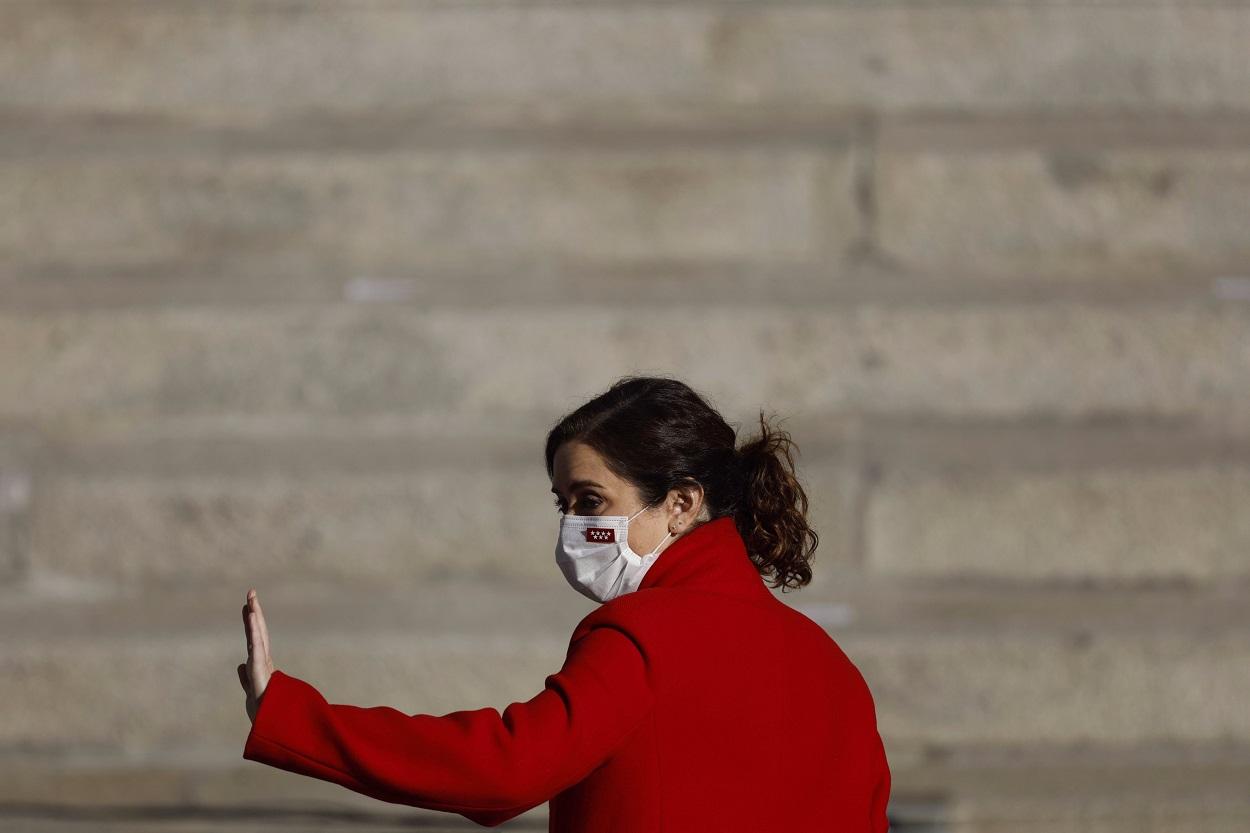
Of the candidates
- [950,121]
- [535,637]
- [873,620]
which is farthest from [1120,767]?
[950,121]

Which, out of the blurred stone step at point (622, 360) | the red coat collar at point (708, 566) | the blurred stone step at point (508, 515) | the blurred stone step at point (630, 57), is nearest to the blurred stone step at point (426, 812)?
the blurred stone step at point (508, 515)

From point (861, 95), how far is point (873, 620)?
1.70 metres

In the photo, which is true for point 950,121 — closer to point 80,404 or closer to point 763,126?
point 763,126

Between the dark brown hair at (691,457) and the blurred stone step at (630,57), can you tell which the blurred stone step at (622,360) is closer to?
the blurred stone step at (630,57)

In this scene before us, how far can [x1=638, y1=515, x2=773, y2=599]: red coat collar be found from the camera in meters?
2.11

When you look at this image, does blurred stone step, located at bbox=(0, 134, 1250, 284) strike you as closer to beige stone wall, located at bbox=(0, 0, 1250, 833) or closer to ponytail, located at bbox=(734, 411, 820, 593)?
beige stone wall, located at bbox=(0, 0, 1250, 833)

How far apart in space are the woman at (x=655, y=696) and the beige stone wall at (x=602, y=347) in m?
1.99

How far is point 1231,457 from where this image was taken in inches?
172

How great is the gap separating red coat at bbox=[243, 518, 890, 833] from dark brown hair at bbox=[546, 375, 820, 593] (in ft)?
0.33

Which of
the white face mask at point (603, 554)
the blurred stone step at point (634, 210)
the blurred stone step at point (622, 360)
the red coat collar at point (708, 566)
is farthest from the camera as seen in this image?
the blurred stone step at point (634, 210)

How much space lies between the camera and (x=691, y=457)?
7.31 ft

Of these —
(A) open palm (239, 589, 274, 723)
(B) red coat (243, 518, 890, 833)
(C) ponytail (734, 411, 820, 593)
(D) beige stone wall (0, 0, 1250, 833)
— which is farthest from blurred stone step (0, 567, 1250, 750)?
(A) open palm (239, 589, 274, 723)

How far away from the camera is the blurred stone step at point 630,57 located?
4551mm

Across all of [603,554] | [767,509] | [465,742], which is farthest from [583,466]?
[465,742]
